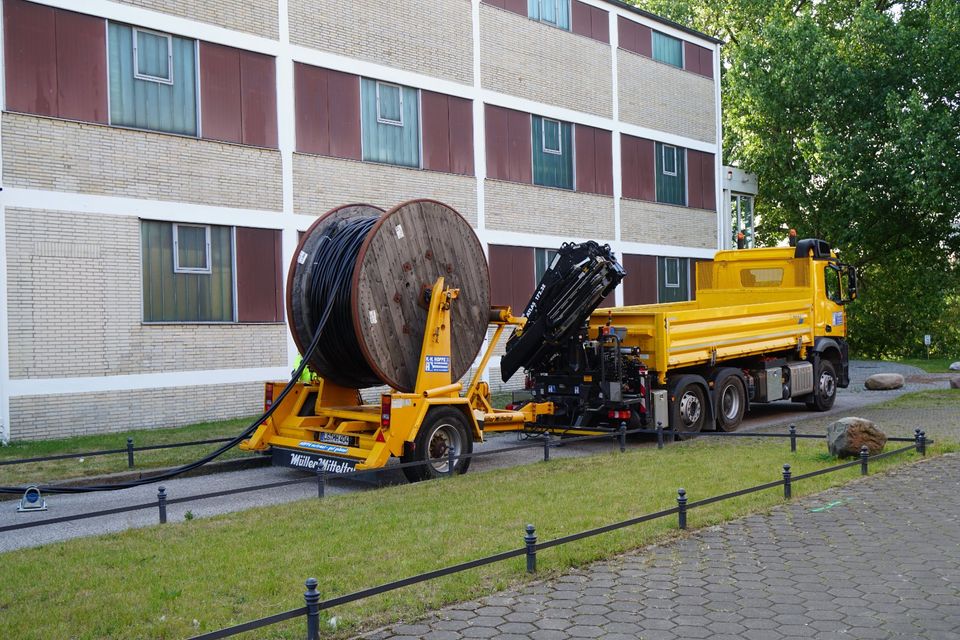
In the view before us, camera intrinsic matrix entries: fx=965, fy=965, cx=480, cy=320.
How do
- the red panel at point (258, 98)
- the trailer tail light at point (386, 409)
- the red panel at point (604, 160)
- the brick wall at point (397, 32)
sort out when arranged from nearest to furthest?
1. the trailer tail light at point (386, 409)
2. the red panel at point (258, 98)
3. the brick wall at point (397, 32)
4. the red panel at point (604, 160)

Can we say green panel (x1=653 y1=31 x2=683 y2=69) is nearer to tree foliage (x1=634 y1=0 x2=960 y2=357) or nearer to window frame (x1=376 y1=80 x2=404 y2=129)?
tree foliage (x1=634 y1=0 x2=960 y2=357)

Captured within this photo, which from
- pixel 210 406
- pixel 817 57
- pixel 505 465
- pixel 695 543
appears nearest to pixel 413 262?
pixel 505 465

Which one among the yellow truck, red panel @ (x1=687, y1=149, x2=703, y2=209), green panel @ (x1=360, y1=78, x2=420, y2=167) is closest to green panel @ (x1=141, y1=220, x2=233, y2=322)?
green panel @ (x1=360, y1=78, x2=420, y2=167)

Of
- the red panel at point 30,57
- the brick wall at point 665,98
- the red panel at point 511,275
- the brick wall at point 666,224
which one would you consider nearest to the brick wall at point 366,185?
the red panel at point 511,275

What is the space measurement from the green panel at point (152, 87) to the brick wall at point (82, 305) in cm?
193

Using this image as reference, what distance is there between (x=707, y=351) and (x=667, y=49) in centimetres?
1721

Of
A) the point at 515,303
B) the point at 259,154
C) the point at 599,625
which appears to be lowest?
the point at 599,625

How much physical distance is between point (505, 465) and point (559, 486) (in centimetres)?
251

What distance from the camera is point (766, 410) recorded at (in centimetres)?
1975

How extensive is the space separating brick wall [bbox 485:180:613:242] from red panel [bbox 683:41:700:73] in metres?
6.49

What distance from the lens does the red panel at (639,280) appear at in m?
28.0

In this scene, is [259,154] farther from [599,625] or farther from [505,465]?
[599,625]

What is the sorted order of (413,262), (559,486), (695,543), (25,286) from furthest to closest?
(25,286) < (413,262) < (559,486) < (695,543)

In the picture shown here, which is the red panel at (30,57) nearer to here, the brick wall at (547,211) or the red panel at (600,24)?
the brick wall at (547,211)
